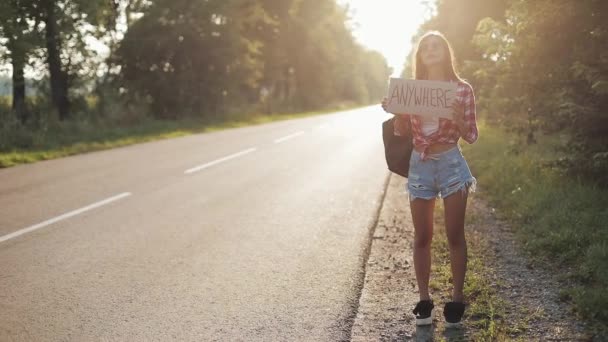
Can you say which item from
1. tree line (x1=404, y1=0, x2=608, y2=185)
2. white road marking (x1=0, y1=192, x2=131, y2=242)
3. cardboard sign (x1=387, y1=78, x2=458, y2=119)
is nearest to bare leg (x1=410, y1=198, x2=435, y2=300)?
cardboard sign (x1=387, y1=78, x2=458, y2=119)

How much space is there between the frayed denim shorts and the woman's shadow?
2.87 feet

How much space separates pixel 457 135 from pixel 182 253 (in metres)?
3.05

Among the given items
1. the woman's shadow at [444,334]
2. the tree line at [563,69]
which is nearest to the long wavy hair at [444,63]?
the woman's shadow at [444,334]

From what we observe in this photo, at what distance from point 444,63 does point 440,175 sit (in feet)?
2.49

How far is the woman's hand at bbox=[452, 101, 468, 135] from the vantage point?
3594 mm

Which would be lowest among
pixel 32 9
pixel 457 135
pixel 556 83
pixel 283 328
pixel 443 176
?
pixel 283 328

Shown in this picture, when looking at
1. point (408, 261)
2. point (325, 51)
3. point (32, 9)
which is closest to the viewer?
point (408, 261)

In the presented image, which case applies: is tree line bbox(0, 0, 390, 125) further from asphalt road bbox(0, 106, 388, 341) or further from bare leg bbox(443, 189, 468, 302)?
bare leg bbox(443, 189, 468, 302)

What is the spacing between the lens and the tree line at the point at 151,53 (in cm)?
2030

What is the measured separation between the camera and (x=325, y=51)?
53438 millimetres

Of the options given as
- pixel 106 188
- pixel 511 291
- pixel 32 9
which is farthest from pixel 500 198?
pixel 32 9

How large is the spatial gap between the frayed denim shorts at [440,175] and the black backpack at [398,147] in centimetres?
13

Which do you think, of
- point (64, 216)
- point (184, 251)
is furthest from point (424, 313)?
point (64, 216)

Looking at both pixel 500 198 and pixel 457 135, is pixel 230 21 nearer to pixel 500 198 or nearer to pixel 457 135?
pixel 500 198
